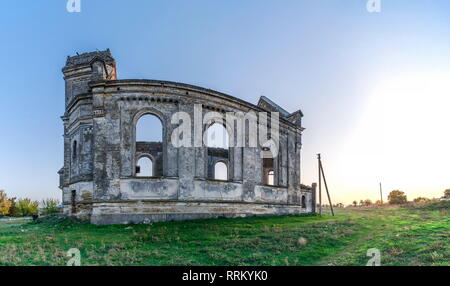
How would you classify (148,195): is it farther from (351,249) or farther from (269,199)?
(351,249)

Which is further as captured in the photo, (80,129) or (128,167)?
(80,129)

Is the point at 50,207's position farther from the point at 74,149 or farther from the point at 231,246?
the point at 231,246

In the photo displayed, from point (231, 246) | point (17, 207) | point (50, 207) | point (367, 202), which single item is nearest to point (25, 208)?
point (17, 207)

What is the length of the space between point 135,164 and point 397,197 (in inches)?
1599

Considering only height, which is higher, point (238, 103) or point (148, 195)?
point (238, 103)

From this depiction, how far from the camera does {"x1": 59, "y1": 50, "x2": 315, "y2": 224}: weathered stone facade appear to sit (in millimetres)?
15523

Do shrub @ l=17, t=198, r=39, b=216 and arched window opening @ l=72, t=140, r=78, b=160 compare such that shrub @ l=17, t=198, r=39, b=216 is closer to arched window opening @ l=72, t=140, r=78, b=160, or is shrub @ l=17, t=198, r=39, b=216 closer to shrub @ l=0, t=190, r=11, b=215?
shrub @ l=0, t=190, r=11, b=215

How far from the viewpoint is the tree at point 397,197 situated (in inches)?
1641

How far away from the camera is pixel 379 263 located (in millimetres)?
7926

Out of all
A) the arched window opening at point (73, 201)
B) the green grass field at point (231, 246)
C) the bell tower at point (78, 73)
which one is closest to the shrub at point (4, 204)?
the bell tower at point (78, 73)

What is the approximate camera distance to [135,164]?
1639 cm

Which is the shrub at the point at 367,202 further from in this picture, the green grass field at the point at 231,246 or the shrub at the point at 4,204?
the shrub at the point at 4,204
